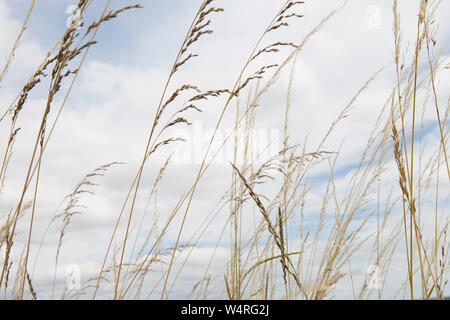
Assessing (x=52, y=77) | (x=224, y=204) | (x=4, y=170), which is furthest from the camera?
(x=224, y=204)

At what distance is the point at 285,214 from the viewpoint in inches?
70.7

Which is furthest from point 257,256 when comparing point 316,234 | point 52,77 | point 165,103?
point 52,77

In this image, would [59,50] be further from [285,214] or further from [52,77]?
[285,214]

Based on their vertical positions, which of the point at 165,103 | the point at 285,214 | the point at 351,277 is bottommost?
the point at 351,277
